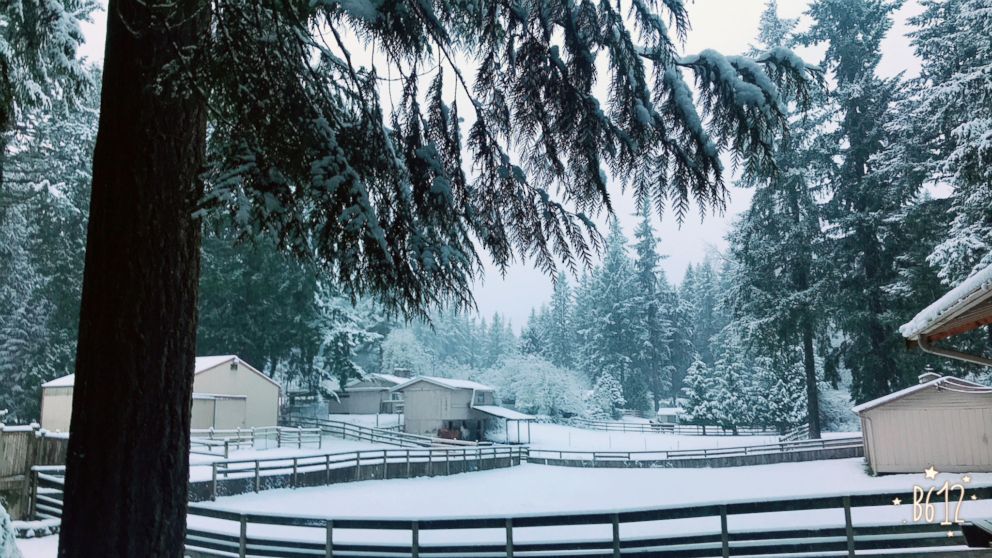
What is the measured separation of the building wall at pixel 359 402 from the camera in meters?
48.5

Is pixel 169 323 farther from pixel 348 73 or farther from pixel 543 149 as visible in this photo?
pixel 543 149

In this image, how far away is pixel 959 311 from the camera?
18.2ft

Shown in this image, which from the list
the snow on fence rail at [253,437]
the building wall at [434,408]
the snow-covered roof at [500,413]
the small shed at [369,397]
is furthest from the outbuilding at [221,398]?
the small shed at [369,397]

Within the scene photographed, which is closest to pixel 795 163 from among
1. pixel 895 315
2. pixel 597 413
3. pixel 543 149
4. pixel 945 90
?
pixel 895 315

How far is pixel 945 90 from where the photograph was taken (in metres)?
16.6

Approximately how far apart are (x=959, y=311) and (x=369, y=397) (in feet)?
152

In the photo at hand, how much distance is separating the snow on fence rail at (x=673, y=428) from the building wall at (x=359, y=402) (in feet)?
56.2

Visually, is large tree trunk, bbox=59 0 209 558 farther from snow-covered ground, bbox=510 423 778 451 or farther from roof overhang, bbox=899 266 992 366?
snow-covered ground, bbox=510 423 778 451

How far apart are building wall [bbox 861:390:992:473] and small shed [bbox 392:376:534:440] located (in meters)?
22.9

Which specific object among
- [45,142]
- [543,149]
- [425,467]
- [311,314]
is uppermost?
[45,142]

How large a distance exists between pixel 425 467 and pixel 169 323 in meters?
23.5

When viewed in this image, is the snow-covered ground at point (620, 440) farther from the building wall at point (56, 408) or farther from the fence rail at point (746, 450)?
the building wall at point (56, 408)

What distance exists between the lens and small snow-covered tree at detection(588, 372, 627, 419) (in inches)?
2379

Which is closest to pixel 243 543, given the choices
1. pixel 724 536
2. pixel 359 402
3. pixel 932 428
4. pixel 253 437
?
pixel 724 536
